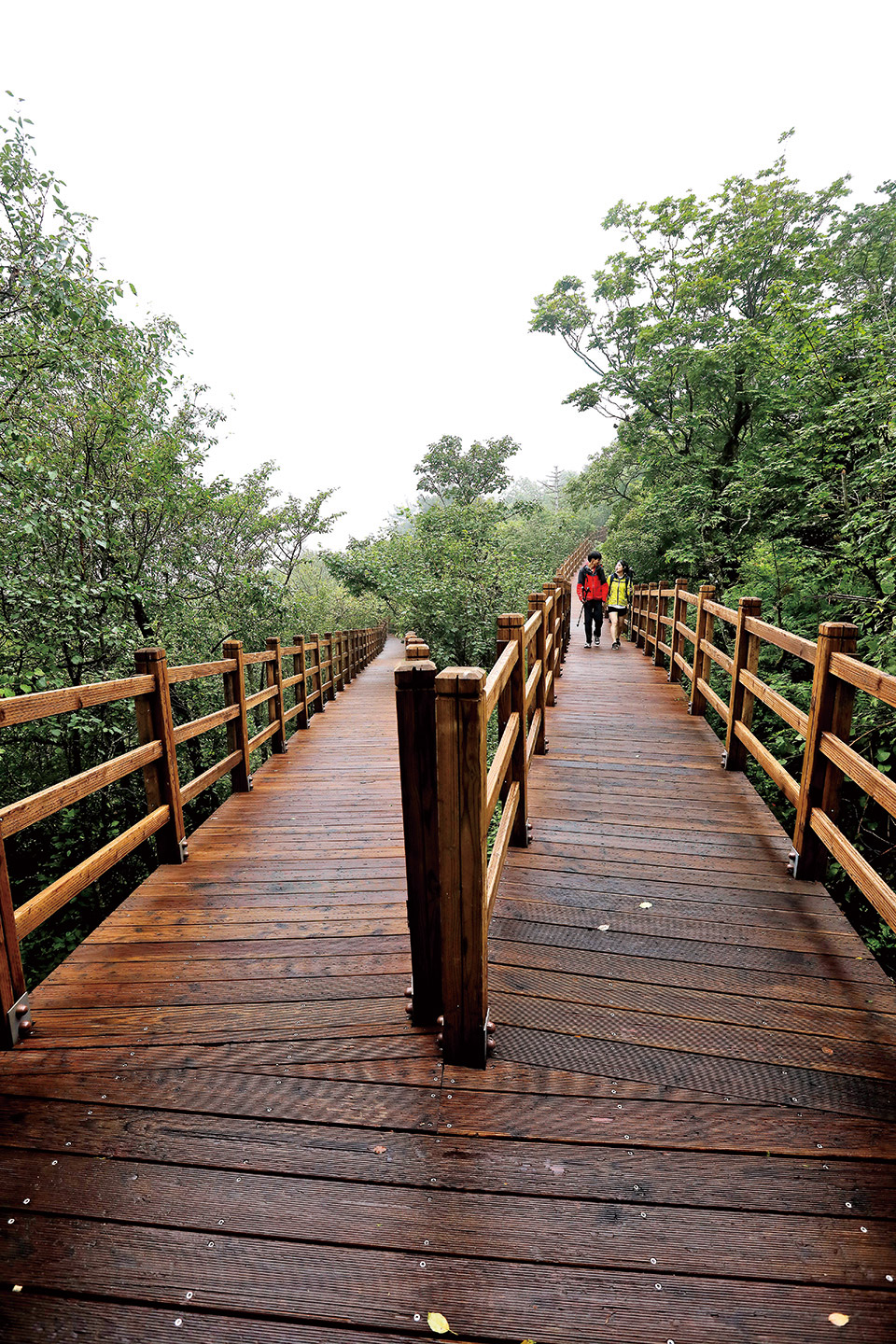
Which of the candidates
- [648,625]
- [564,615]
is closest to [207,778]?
[564,615]

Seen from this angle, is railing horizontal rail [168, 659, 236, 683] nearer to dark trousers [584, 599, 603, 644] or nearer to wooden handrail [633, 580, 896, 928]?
wooden handrail [633, 580, 896, 928]

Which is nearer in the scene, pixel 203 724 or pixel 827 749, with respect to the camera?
pixel 827 749

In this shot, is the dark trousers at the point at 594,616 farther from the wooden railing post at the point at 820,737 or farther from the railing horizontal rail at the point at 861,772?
the railing horizontal rail at the point at 861,772

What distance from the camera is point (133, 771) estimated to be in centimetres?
358

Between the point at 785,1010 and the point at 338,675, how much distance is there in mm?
10455

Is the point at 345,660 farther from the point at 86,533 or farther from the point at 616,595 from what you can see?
the point at 86,533

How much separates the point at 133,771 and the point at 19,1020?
176cm

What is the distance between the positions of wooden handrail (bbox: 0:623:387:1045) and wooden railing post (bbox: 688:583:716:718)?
3.91 metres

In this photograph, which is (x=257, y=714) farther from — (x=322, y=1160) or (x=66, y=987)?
(x=322, y=1160)

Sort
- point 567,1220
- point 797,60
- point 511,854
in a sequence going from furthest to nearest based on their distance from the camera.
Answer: point 797,60, point 511,854, point 567,1220

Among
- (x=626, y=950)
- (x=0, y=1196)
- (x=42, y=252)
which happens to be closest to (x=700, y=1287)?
(x=626, y=950)

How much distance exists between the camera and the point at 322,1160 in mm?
1523

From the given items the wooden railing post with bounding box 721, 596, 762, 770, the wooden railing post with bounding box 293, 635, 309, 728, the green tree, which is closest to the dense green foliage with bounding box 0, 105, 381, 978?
the wooden railing post with bounding box 293, 635, 309, 728

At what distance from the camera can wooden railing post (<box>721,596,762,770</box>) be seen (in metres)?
3.89
